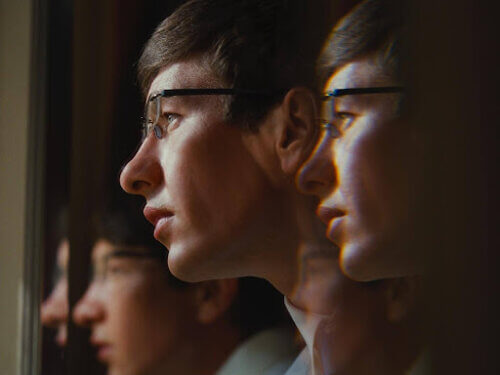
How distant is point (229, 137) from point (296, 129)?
0.45 feet

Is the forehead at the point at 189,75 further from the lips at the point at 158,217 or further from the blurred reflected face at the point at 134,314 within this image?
the blurred reflected face at the point at 134,314

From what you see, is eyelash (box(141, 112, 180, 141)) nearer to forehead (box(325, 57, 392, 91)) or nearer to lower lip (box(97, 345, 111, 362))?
forehead (box(325, 57, 392, 91))

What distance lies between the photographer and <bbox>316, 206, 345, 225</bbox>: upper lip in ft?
3.53

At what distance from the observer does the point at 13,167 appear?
1.67 m

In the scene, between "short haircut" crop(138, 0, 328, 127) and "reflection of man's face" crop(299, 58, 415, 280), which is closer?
"reflection of man's face" crop(299, 58, 415, 280)

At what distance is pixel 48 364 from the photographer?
62.0 inches

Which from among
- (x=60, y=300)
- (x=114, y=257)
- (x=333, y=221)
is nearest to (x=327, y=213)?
(x=333, y=221)

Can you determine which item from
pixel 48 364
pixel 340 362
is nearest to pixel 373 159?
pixel 340 362

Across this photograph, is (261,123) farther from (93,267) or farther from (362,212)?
(93,267)

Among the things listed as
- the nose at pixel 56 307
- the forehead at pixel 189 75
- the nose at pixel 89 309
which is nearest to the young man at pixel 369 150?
the forehead at pixel 189 75

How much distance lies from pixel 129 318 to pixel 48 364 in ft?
0.98

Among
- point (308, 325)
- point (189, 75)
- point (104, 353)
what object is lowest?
point (104, 353)

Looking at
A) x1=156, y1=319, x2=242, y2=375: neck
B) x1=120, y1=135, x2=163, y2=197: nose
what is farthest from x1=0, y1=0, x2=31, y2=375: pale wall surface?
x1=156, y1=319, x2=242, y2=375: neck

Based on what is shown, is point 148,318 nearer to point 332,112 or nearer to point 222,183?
point 222,183
